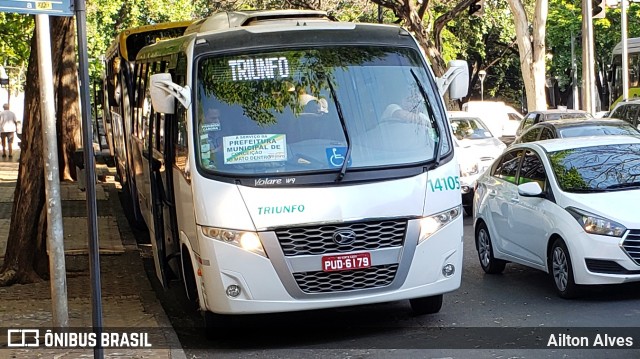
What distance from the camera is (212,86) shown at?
9.07 meters

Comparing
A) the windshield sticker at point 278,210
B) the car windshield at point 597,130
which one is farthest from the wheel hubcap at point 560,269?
the car windshield at point 597,130

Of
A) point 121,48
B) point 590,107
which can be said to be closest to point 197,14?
point 590,107

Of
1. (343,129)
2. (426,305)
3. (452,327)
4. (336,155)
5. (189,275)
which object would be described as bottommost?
(452,327)

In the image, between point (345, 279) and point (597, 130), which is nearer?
point (345, 279)

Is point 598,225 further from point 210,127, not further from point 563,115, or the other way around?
point 563,115

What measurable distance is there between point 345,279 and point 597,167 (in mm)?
3532

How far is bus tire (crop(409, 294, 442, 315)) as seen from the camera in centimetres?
952

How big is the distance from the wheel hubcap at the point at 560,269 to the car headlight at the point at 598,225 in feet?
1.33

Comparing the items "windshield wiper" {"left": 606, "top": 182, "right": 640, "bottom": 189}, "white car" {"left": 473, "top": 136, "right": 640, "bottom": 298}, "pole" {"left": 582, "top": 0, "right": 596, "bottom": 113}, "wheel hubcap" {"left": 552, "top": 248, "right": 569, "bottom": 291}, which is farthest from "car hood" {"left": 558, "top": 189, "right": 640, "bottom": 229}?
"pole" {"left": 582, "top": 0, "right": 596, "bottom": 113}

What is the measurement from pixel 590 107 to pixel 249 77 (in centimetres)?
2451

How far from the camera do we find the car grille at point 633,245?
9.52 meters

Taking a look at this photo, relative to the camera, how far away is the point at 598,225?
9688mm

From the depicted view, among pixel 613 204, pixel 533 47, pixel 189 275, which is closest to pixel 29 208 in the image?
pixel 189 275

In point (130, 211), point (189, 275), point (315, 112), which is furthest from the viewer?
point (130, 211)
